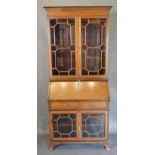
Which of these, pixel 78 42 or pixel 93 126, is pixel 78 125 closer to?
pixel 93 126

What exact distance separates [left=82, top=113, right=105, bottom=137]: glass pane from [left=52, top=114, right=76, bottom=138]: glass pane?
0.10 metres

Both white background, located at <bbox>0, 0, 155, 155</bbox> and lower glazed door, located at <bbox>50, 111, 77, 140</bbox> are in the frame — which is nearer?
white background, located at <bbox>0, 0, 155, 155</bbox>

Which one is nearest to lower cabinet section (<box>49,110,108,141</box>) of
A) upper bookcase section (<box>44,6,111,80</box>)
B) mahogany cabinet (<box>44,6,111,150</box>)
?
mahogany cabinet (<box>44,6,111,150</box>)

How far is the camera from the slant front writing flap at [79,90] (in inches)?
70.8

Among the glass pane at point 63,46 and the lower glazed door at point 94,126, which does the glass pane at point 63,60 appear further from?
the lower glazed door at point 94,126

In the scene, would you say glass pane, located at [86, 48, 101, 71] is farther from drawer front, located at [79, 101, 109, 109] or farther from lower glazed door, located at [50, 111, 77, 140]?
lower glazed door, located at [50, 111, 77, 140]

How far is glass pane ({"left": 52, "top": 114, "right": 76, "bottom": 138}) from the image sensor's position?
1827mm

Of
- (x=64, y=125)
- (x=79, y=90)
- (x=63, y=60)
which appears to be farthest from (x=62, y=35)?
(x=64, y=125)

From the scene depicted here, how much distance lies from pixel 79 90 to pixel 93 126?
0.36 meters

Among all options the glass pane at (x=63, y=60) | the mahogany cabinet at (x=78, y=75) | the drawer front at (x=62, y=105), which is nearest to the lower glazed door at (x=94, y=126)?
the mahogany cabinet at (x=78, y=75)

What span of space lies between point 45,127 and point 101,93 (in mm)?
640
